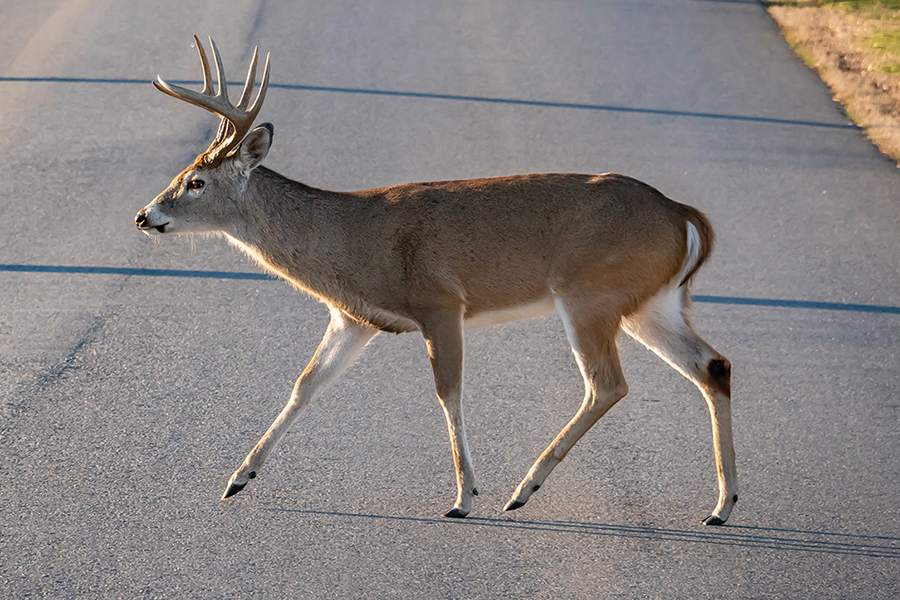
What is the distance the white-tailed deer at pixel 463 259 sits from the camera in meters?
4.97

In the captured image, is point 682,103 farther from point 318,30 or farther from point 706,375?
point 706,375

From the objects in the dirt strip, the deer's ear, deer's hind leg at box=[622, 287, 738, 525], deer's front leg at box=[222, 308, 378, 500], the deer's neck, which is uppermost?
the deer's ear

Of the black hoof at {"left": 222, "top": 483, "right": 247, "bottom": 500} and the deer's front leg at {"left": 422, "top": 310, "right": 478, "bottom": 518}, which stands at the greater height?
the deer's front leg at {"left": 422, "top": 310, "right": 478, "bottom": 518}

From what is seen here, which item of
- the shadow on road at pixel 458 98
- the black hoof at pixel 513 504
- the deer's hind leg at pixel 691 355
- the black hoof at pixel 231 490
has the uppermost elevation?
the deer's hind leg at pixel 691 355

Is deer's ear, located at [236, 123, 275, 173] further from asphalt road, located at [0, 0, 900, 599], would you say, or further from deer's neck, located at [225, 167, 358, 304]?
asphalt road, located at [0, 0, 900, 599]

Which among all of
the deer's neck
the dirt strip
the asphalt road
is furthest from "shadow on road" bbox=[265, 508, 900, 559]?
the dirt strip

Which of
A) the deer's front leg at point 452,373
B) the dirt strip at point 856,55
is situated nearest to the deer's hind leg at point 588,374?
the deer's front leg at point 452,373

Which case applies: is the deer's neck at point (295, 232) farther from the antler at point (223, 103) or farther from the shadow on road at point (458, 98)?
the shadow on road at point (458, 98)

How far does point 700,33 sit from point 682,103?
2850 mm

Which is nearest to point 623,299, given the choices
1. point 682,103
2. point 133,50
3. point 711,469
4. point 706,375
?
point 706,375

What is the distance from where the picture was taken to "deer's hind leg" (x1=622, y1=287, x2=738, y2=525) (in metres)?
4.99

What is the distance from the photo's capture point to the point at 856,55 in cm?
1191

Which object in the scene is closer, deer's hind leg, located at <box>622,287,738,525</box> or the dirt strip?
deer's hind leg, located at <box>622,287,738,525</box>

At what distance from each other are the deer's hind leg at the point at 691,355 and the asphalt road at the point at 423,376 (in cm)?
27
